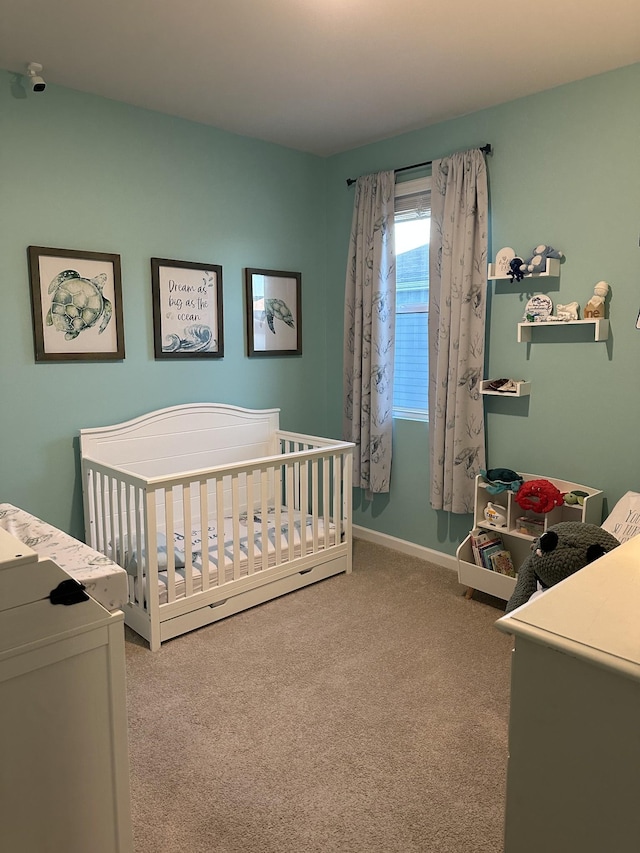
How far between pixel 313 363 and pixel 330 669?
7.15ft

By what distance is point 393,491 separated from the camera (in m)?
3.86

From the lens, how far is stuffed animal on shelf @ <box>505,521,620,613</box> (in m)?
1.52

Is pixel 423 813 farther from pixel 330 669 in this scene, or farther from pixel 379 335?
pixel 379 335

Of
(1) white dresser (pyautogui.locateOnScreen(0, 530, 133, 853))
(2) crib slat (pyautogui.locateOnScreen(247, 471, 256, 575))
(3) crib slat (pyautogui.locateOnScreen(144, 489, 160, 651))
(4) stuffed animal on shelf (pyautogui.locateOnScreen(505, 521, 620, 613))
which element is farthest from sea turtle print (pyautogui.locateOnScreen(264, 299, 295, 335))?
(1) white dresser (pyautogui.locateOnScreen(0, 530, 133, 853))

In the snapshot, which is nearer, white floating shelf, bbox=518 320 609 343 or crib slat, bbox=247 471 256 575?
white floating shelf, bbox=518 320 609 343

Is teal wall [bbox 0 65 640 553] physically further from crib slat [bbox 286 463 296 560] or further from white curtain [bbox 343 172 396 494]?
crib slat [bbox 286 463 296 560]

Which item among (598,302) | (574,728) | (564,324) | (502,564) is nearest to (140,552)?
(502,564)

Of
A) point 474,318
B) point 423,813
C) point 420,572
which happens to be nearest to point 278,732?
point 423,813

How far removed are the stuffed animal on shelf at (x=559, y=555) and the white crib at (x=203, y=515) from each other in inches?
56.2

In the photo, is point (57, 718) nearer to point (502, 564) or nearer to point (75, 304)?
point (75, 304)

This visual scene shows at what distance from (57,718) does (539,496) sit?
2.22m

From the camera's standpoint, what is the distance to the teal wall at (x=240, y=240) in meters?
2.75

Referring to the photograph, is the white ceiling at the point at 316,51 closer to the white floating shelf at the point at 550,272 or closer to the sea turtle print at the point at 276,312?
the white floating shelf at the point at 550,272

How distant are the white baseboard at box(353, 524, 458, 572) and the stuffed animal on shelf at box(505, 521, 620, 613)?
75.5 inches
